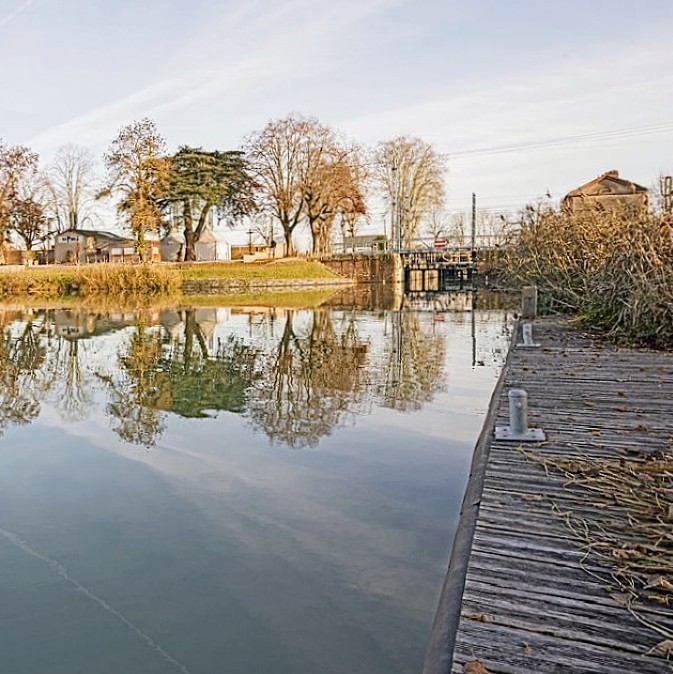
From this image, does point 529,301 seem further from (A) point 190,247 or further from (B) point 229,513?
(A) point 190,247

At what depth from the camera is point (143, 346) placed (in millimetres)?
15383

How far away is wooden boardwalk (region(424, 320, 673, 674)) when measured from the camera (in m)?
2.24

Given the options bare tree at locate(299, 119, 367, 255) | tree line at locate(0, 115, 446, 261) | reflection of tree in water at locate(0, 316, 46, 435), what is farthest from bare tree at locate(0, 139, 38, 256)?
reflection of tree in water at locate(0, 316, 46, 435)

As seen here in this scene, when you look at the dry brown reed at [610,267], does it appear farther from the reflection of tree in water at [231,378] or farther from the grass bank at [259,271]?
the grass bank at [259,271]

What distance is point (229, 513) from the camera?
16.8ft

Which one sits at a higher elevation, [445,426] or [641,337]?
[641,337]

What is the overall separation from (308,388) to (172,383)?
7.40 feet

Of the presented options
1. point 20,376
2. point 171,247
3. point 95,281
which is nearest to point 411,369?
point 20,376

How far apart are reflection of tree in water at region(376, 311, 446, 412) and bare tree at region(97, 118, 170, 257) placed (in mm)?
28814

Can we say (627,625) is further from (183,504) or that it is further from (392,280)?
(392,280)

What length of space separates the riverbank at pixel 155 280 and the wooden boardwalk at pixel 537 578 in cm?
3366

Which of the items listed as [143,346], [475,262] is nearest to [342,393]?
[143,346]

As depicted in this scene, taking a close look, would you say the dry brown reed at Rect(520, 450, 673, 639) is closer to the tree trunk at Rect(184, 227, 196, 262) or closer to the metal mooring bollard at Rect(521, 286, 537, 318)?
the metal mooring bollard at Rect(521, 286, 537, 318)

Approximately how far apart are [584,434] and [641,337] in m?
5.98
